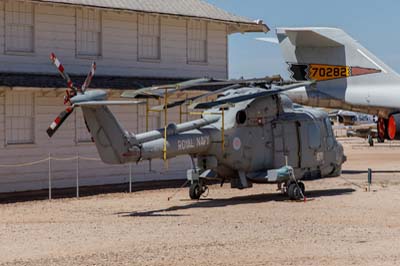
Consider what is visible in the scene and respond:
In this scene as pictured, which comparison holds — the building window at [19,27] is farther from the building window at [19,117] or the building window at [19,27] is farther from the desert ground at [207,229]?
the desert ground at [207,229]

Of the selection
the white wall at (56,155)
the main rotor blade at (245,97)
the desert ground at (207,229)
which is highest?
the main rotor blade at (245,97)

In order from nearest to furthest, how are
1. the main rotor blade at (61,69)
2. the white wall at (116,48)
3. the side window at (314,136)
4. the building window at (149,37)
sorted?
the main rotor blade at (61,69), the side window at (314,136), the white wall at (116,48), the building window at (149,37)

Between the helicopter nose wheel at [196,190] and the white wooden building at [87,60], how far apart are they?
4.87 meters

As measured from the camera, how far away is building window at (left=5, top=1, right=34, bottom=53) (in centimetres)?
2373

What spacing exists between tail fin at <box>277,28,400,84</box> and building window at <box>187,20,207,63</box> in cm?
482

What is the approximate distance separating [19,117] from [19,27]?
288 cm

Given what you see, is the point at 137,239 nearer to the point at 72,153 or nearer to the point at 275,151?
the point at 275,151

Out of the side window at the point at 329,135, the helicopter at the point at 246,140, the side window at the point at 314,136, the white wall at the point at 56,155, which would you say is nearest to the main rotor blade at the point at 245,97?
the helicopter at the point at 246,140

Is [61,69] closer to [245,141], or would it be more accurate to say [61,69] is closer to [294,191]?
[245,141]

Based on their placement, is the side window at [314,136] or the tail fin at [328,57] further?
the tail fin at [328,57]

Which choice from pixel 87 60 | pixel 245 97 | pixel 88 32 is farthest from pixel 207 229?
pixel 88 32

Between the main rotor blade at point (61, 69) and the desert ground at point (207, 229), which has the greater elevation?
the main rotor blade at point (61, 69)

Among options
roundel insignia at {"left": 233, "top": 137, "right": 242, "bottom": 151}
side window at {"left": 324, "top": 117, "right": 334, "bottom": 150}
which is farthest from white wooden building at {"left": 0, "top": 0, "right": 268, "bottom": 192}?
side window at {"left": 324, "top": 117, "right": 334, "bottom": 150}

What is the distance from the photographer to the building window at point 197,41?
28.8 metres
